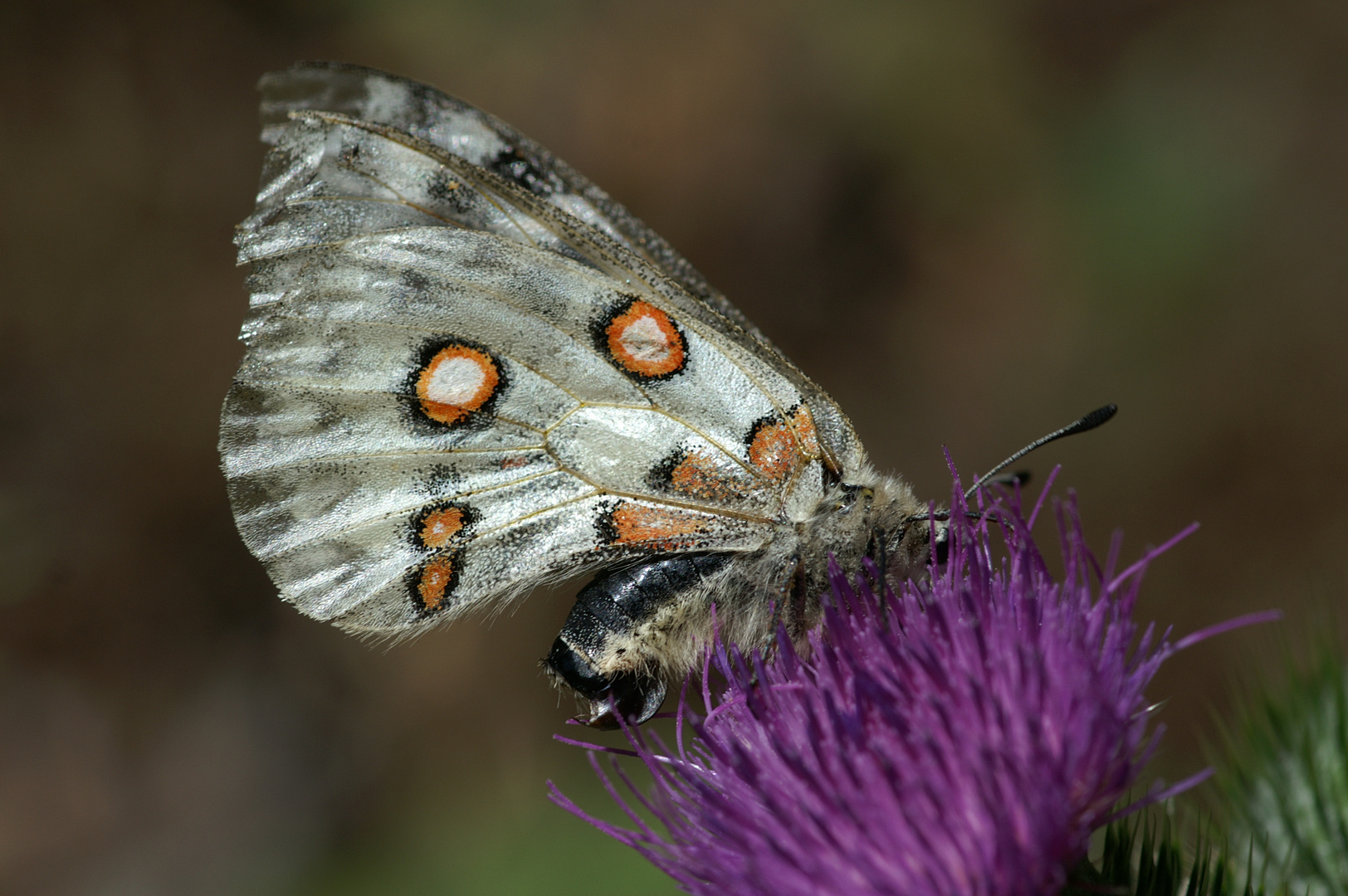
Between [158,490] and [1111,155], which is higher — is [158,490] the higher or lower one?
the higher one

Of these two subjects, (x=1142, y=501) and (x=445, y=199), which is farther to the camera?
(x=1142, y=501)

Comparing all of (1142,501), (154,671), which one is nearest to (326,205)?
(154,671)

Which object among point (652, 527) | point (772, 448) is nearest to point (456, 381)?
point (652, 527)

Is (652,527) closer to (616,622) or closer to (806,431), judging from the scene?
(616,622)

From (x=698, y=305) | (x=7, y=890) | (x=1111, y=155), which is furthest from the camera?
(x=1111, y=155)

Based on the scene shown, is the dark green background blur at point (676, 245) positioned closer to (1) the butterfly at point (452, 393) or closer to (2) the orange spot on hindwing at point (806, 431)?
(1) the butterfly at point (452, 393)

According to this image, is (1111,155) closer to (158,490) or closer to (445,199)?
(445,199)

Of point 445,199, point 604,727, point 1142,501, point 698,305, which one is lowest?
point 1142,501
